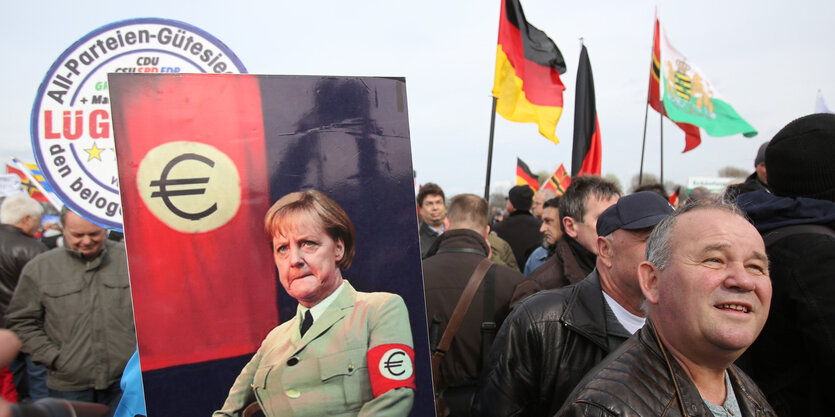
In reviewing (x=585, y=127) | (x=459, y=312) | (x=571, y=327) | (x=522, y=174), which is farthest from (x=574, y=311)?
(x=522, y=174)

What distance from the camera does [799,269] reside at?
1.81m

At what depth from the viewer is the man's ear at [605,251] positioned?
211 cm

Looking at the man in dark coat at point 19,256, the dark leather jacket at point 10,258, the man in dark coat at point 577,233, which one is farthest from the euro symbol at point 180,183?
the dark leather jacket at point 10,258

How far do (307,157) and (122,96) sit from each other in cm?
54

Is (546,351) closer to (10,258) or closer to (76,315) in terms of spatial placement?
(76,315)

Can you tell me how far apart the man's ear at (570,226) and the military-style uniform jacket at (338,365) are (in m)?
1.49

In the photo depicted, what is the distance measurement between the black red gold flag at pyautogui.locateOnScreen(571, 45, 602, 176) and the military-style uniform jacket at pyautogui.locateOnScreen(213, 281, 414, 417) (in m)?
4.66

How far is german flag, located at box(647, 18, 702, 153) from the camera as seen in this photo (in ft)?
27.0

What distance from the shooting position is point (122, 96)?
1.56m

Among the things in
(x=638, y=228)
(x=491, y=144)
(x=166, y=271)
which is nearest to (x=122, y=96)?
(x=166, y=271)

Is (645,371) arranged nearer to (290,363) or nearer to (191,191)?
(290,363)

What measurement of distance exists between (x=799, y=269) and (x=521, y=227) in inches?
165

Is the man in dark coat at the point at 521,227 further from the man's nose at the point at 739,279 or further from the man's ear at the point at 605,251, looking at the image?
the man's nose at the point at 739,279

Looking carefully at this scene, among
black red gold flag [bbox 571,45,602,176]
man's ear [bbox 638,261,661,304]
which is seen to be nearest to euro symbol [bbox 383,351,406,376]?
man's ear [bbox 638,261,661,304]
